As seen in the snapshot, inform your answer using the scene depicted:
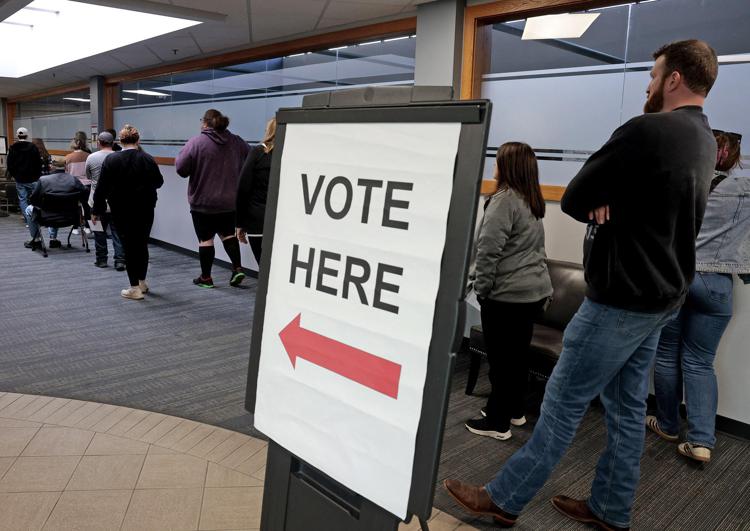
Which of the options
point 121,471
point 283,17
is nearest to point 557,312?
point 121,471

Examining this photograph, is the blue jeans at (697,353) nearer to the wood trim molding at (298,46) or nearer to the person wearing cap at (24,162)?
the wood trim molding at (298,46)

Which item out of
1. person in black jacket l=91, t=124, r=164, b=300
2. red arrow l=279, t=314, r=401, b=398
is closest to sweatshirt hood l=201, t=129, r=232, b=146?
person in black jacket l=91, t=124, r=164, b=300

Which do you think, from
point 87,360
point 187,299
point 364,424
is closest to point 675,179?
point 364,424

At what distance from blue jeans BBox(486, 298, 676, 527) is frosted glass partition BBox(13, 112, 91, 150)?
10.5 m

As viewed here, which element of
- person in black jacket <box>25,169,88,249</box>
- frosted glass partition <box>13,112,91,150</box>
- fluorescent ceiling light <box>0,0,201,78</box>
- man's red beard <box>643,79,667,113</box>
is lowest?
person in black jacket <box>25,169,88,249</box>

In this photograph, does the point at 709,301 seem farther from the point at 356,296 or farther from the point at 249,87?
the point at 249,87

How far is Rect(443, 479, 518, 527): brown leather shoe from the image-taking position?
6.57 ft

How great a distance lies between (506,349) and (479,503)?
805mm

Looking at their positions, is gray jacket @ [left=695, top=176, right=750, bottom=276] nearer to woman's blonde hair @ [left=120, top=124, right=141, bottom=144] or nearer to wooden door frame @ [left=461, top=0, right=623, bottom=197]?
wooden door frame @ [left=461, top=0, right=623, bottom=197]

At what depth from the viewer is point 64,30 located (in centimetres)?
740

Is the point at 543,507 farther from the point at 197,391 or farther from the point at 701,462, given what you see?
the point at 197,391

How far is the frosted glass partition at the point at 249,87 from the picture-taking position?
4809 mm

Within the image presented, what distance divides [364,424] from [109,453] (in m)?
1.94

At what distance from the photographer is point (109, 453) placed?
8.13 ft
